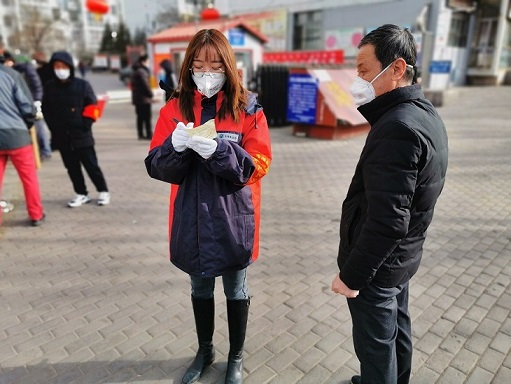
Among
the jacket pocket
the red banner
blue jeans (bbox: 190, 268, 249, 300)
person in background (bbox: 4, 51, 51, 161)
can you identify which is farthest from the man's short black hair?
the red banner

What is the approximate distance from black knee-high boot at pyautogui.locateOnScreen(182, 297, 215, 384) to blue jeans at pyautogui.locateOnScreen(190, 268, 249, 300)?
0.05 metres

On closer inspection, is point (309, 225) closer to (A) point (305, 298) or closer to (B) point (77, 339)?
(A) point (305, 298)

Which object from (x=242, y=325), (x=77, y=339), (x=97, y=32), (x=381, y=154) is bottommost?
(x=77, y=339)

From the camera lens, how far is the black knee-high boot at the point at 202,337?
235cm

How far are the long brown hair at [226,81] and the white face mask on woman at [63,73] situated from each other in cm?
334

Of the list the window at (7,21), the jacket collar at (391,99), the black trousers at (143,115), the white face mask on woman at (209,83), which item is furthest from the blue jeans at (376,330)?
the window at (7,21)

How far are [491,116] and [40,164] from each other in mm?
13477

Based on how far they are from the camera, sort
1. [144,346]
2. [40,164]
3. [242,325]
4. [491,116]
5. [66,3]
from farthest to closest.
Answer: [66,3] → [491,116] → [40,164] → [144,346] → [242,325]

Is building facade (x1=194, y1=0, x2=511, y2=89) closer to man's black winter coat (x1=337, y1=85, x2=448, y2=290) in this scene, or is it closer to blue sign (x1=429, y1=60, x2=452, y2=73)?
blue sign (x1=429, y1=60, x2=452, y2=73)

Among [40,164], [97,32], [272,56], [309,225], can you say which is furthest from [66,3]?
[309,225]

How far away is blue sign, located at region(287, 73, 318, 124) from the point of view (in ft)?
31.6

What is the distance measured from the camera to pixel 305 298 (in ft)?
10.7

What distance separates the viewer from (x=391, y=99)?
1638mm

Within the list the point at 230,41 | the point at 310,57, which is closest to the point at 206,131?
the point at 230,41
